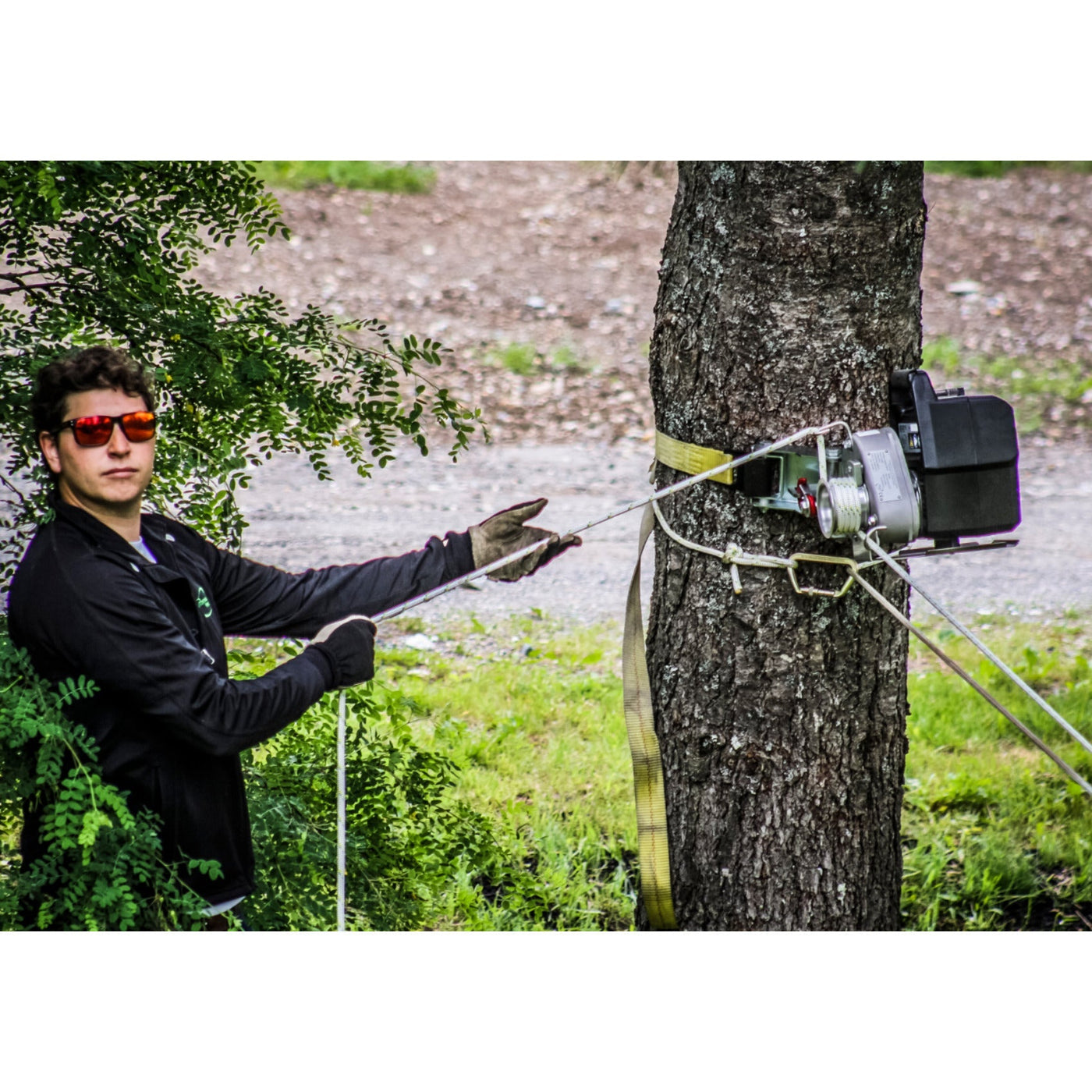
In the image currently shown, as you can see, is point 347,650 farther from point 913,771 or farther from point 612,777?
point 913,771

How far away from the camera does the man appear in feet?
7.14

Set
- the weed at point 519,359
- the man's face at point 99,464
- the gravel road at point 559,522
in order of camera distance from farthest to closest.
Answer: the weed at point 519,359
the gravel road at point 559,522
the man's face at point 99,464

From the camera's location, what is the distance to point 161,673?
2172 millimetres

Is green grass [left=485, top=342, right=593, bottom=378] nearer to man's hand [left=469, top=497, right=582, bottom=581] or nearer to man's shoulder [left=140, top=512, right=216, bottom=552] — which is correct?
man's hand [left=469, top=497, right=582, bottom=581]

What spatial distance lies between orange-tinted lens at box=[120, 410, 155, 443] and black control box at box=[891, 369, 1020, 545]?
5.09 ft

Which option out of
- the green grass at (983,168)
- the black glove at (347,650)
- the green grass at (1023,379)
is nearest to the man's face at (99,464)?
the black glove at (347,650)

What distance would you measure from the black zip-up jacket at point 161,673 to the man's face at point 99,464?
53 mm

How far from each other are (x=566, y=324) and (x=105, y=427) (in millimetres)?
6500

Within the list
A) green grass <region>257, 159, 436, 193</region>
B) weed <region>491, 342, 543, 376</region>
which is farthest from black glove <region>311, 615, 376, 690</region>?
green grass <region>257, 159, 436, 193</region>

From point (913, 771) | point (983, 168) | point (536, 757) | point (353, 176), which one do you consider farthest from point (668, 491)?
point (983, 168)

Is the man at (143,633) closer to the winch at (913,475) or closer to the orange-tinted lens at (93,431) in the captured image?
the orange-tinted lens at (93,431)

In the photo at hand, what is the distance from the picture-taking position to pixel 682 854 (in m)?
2.64

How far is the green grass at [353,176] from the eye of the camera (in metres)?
9.14

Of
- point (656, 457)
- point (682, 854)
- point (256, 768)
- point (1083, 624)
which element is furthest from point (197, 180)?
point (1083, 624)
